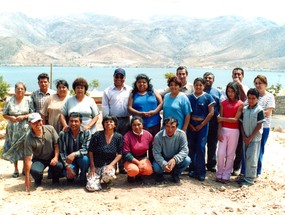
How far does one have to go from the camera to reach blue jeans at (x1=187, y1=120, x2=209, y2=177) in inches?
221

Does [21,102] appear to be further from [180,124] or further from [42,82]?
[180,124]

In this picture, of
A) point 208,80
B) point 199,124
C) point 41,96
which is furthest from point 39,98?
point 208,80

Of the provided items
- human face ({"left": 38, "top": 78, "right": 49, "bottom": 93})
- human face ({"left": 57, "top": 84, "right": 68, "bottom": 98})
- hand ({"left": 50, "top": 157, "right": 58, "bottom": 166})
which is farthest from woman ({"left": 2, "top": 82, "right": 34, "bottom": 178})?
hand ({"left": 50, "top": 157, "right": 58, "bottom": 166})

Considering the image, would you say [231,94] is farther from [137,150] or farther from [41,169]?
[41,169]

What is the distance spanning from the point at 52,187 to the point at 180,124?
7.33 feet

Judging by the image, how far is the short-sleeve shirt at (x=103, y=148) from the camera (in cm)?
525

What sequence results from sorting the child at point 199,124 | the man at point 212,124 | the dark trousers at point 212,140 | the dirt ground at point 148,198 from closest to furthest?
the dirt ground at point 148,198
the child at point 199,124
the man at point 212,124
the dark trousers at point 212,140

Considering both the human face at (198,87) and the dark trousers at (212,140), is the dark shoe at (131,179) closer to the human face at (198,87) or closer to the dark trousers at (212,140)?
the dark trousers at (212,140)

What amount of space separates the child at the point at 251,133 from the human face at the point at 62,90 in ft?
9.35

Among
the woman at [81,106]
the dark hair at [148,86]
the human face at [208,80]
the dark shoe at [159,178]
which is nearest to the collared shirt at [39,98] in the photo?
the woman at [81,106]

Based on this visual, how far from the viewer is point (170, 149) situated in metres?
5.39

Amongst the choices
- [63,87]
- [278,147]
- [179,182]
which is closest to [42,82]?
[63,87]

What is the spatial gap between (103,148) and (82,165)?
42 cm

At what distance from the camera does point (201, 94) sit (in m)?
5.50
